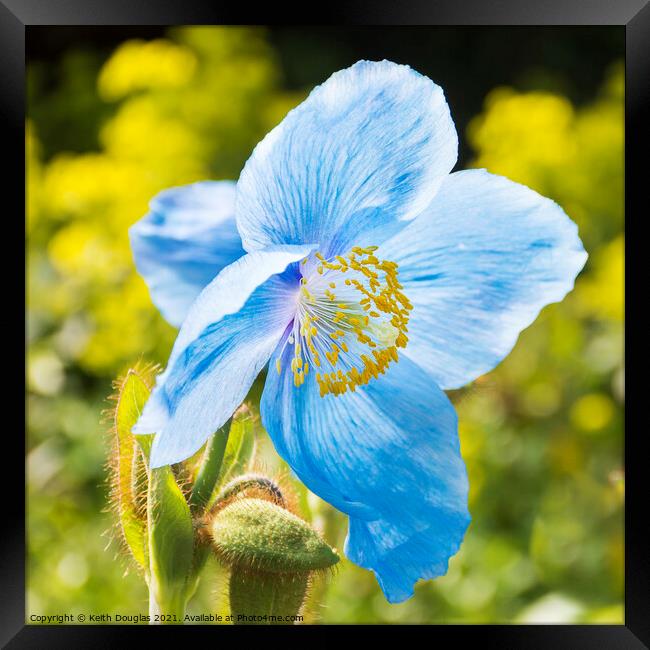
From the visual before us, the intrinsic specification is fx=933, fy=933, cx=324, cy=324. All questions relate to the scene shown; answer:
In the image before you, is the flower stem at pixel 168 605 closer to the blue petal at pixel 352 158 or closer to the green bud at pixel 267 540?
the green bud at pixel 267 540

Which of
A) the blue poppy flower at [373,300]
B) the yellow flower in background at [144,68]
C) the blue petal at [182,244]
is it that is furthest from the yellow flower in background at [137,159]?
the blue poppy flower at [373,300]

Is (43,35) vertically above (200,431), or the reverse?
(43,35)

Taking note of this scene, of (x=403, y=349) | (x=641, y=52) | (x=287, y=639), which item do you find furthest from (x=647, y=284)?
(x=287, y=639)

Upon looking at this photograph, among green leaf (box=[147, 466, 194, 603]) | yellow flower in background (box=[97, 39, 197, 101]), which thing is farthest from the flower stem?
yellow flower in background (box=[97, 39, 197, 101])

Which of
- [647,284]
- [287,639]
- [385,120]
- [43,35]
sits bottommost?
[287,639]

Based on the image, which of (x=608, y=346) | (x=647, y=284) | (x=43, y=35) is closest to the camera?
(x=647, y=284)

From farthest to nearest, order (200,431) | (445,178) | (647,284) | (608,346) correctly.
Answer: (608,346) < (647,284) < (445,178) < (200,431)

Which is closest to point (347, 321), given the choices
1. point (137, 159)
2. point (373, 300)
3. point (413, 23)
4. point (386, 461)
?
point (373, 300)

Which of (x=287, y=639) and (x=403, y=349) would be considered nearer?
(x=403, y=349)

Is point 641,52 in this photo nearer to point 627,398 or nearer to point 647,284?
point 647,284
